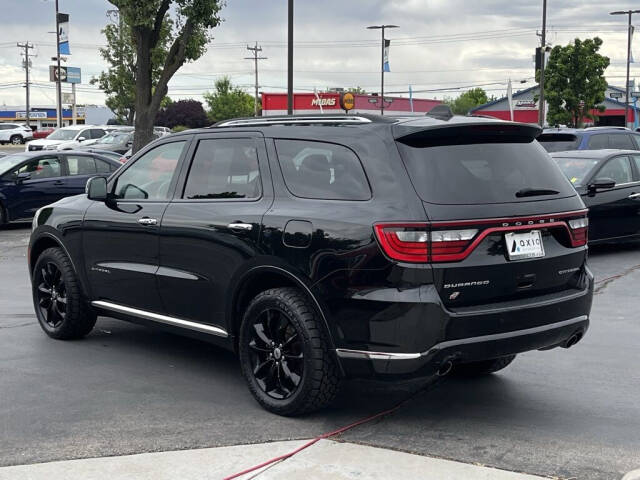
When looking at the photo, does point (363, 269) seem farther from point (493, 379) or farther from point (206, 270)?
point (493, 379)

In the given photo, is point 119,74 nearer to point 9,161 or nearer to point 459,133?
point 9,161

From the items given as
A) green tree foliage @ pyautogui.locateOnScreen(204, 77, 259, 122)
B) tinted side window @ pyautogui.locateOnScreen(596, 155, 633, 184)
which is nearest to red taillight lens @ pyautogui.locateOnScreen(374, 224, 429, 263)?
tinted side window @ pyautogui.locateOnScreen(596, 155, 633, 184)

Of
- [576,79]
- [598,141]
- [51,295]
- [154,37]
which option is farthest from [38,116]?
[51,295]

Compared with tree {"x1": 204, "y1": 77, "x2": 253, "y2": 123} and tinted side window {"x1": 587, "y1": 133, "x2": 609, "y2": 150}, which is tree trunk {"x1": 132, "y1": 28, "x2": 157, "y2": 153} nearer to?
tinted side window {"x1": 587, "y1": 133, "x2": 609, "y2": 150}

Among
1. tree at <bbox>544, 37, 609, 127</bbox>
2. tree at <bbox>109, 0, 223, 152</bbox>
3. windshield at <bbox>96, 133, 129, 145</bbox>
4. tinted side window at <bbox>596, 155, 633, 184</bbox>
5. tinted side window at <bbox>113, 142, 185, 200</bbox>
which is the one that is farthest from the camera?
tree at <bbox>544, 37, 609, 127</bbox>

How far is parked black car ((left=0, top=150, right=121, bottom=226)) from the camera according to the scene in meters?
16.6

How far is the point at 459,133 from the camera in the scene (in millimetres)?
5148

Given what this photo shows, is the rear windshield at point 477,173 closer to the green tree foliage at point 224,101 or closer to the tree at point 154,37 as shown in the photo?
the tree at point 154,37

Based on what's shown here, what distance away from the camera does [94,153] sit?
18.2 meters

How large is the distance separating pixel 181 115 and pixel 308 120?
277ft

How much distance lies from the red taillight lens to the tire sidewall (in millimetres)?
730

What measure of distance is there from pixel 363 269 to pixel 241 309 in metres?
1.17

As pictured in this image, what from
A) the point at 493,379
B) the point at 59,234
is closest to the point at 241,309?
the point at 493,379

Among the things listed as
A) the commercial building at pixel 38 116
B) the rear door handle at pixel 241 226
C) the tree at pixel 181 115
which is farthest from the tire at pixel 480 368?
the commercial building at pixel 38 116
